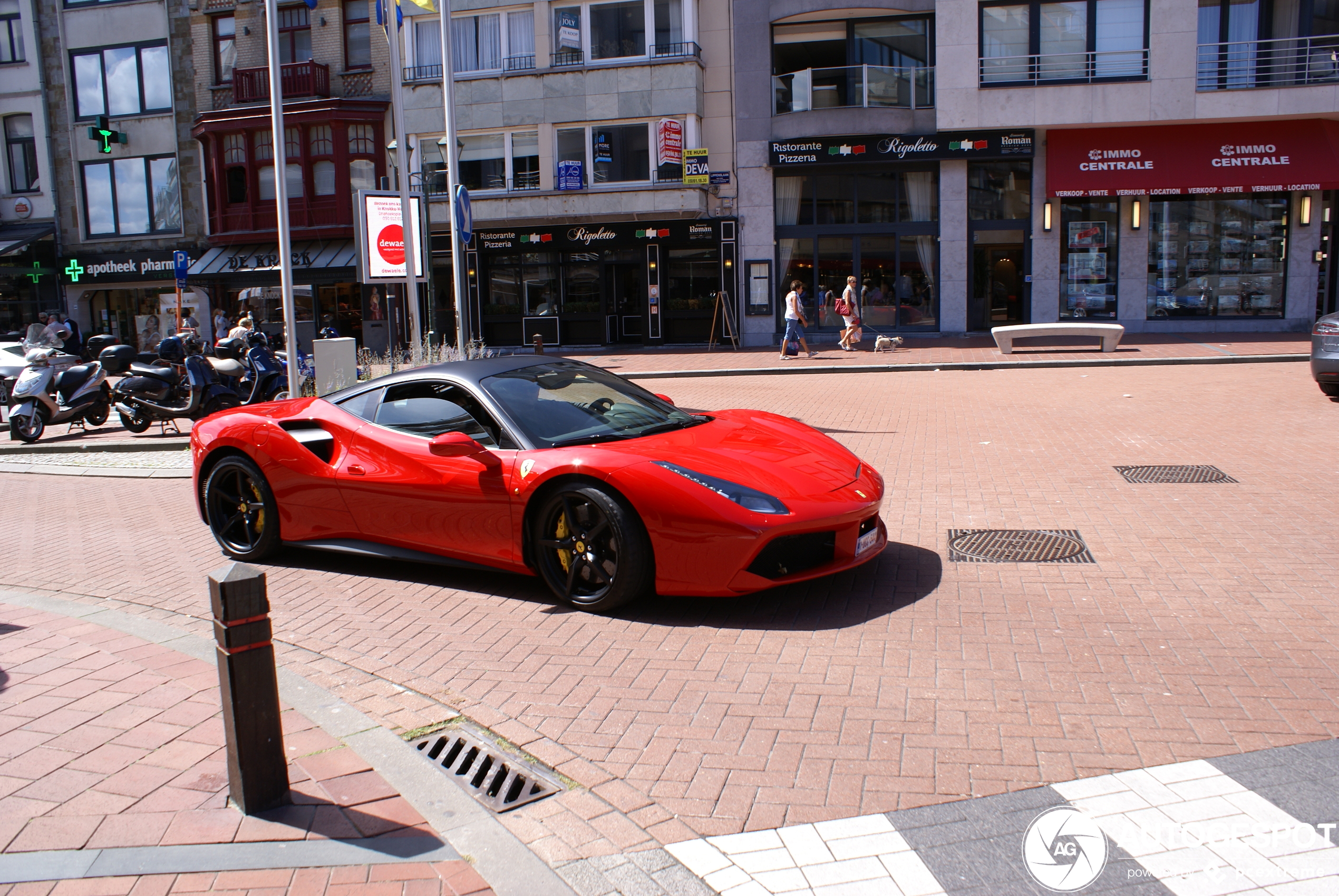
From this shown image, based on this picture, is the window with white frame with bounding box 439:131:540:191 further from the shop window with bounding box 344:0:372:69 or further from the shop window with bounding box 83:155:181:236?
the shop window with bounding box 83:155:181:236

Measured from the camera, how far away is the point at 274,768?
3.37 meters

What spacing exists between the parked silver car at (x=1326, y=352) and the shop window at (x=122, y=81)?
109ft

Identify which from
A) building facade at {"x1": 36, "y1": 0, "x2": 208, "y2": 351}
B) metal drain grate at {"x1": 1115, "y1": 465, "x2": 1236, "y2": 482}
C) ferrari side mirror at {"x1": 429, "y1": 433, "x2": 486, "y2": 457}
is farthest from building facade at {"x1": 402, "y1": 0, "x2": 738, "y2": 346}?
ferrari side mirror at {"x1": 429, "y1": 433, "x2": 486, "y2": 457}

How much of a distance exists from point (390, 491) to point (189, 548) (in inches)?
95.1

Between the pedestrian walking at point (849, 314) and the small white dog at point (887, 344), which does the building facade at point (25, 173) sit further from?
the small white dog at point (887, 344)

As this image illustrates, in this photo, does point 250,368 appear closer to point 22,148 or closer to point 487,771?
point 487,771

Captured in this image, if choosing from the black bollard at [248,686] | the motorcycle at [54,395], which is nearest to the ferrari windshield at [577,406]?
the black bollard at [248,686]

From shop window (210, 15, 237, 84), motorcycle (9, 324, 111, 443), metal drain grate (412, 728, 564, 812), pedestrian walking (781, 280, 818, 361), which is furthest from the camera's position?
shop window (210, 15, 237, 84)

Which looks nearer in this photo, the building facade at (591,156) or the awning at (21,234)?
the building facade at (591,156)

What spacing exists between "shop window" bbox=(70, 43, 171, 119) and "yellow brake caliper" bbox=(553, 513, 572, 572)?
110 feet

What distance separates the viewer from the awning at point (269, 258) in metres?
30.0

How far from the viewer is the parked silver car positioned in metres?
11.7

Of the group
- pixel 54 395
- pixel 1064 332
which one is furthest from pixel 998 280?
pixel 54 395

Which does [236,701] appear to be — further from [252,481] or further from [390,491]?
[252,481]
